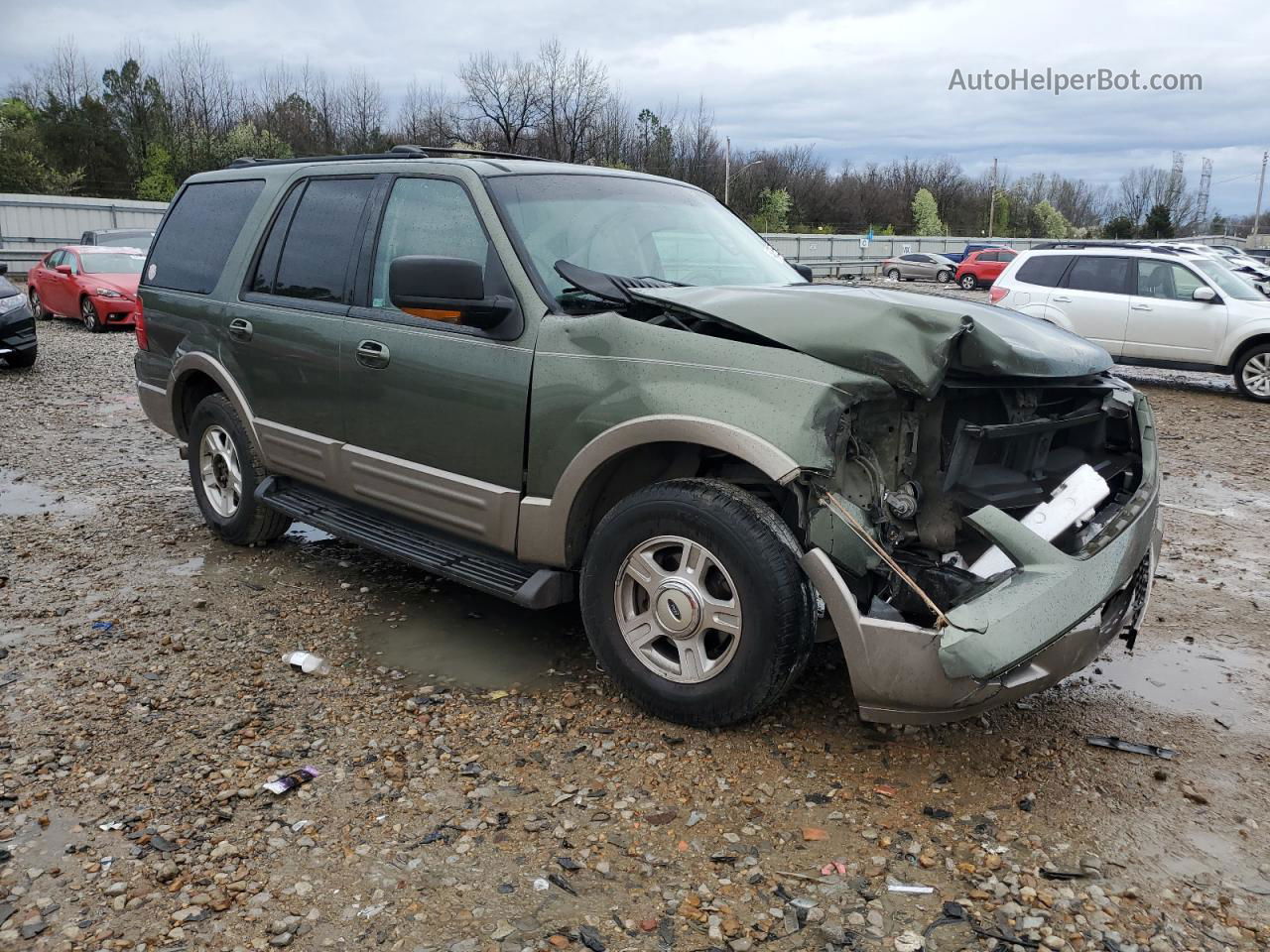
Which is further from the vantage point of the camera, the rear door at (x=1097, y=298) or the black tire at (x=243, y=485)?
the rear door at (x=1097, y=298)

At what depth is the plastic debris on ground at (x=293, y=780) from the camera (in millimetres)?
3322

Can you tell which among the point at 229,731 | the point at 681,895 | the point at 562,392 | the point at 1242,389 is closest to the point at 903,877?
the point at 681,895

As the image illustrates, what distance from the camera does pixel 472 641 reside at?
4.57 metres

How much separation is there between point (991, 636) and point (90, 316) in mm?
18616

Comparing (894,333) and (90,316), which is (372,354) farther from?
(90,316)

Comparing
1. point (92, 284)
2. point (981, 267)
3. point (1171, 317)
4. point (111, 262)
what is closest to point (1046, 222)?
point (981, 267)

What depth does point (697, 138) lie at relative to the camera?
6650 centimetres

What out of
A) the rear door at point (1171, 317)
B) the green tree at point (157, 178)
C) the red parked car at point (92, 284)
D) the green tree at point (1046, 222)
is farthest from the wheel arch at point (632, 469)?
the green tree at point (1046, 222)

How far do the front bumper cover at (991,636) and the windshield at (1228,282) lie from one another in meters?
11.9

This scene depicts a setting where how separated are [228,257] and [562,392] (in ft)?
8.93

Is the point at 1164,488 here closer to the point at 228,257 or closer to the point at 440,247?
the point at 440,247

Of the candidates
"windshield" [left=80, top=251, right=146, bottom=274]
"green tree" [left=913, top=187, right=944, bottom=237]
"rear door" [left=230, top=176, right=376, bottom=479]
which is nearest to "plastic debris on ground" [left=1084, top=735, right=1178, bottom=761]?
"rear door" [left=230, top=176, right=376, bottom=479]

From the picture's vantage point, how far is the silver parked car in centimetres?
4206

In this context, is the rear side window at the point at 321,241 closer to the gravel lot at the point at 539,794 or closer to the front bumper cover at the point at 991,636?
the gravel lot at the point at 539,794
